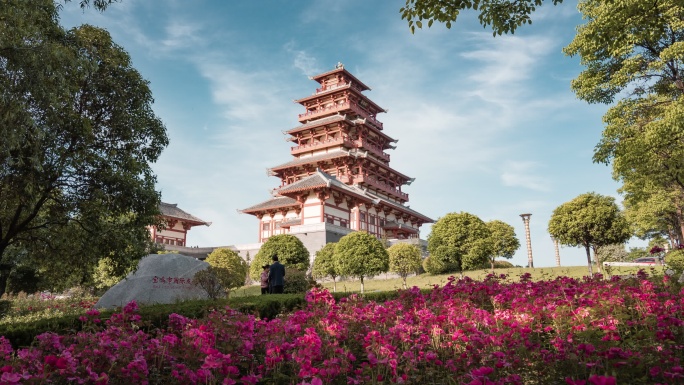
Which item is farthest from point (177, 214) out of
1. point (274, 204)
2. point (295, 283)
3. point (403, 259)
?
point (295, 283)

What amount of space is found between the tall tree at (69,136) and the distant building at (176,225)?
1037 inches

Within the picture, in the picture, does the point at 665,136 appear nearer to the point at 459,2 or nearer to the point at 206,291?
the point at 459,2

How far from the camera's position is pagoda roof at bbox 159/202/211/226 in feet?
132

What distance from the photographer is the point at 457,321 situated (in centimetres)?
543

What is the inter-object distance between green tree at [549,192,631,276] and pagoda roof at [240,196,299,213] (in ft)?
68.0

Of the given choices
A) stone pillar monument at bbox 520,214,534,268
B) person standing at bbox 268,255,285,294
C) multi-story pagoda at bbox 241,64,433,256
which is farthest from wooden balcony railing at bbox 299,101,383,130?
person standing at bbox 268,255,285,294

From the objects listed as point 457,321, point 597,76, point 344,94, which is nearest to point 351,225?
point 344,94

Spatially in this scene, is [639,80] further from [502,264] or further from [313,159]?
[313,159]

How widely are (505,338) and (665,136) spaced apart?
14.2 meters

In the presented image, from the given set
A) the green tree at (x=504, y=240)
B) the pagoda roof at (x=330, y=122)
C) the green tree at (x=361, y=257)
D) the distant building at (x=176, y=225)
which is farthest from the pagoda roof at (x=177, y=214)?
the green tree at (x=504, y=240)

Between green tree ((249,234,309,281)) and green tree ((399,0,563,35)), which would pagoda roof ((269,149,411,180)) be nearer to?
green tree ((249,234,309,281))

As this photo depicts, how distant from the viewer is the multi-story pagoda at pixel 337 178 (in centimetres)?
3469

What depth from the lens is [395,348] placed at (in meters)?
4.28

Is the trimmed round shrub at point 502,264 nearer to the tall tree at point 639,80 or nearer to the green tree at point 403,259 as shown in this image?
the green tree at point 403,259
